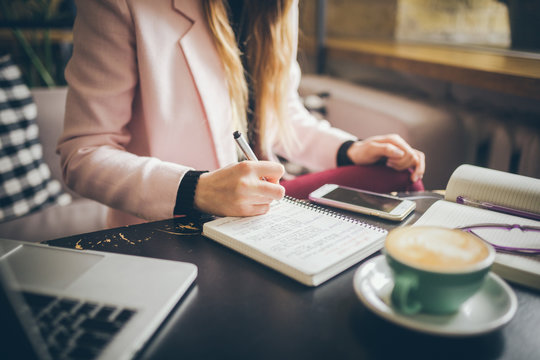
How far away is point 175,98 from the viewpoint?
0.88 metres

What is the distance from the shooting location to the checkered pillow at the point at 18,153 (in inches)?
51.9

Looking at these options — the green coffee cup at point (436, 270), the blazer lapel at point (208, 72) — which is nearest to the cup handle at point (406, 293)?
the green coffee cup at point (436, 270)

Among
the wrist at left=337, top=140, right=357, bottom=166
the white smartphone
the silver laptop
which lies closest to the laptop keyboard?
the silver laptop

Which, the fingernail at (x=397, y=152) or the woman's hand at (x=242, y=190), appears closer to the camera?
the woman's hand at (x=242, y=190)

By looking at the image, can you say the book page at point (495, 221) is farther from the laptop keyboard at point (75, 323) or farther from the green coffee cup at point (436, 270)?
the laptop keyboard at point (75, 323)

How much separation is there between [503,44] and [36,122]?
6.10 feet

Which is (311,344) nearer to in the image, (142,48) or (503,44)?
(142,48)

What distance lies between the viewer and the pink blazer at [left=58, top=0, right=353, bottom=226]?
0.74m

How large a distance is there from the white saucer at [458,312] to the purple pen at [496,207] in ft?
0.83

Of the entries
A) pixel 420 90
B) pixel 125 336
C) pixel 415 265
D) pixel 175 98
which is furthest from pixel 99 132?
pixel 420 90

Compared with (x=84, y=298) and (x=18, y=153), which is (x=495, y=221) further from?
(x=18, y=153)

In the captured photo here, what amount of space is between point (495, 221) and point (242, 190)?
40 cm

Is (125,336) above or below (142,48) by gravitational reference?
below

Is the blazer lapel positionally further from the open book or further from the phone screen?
the open book
